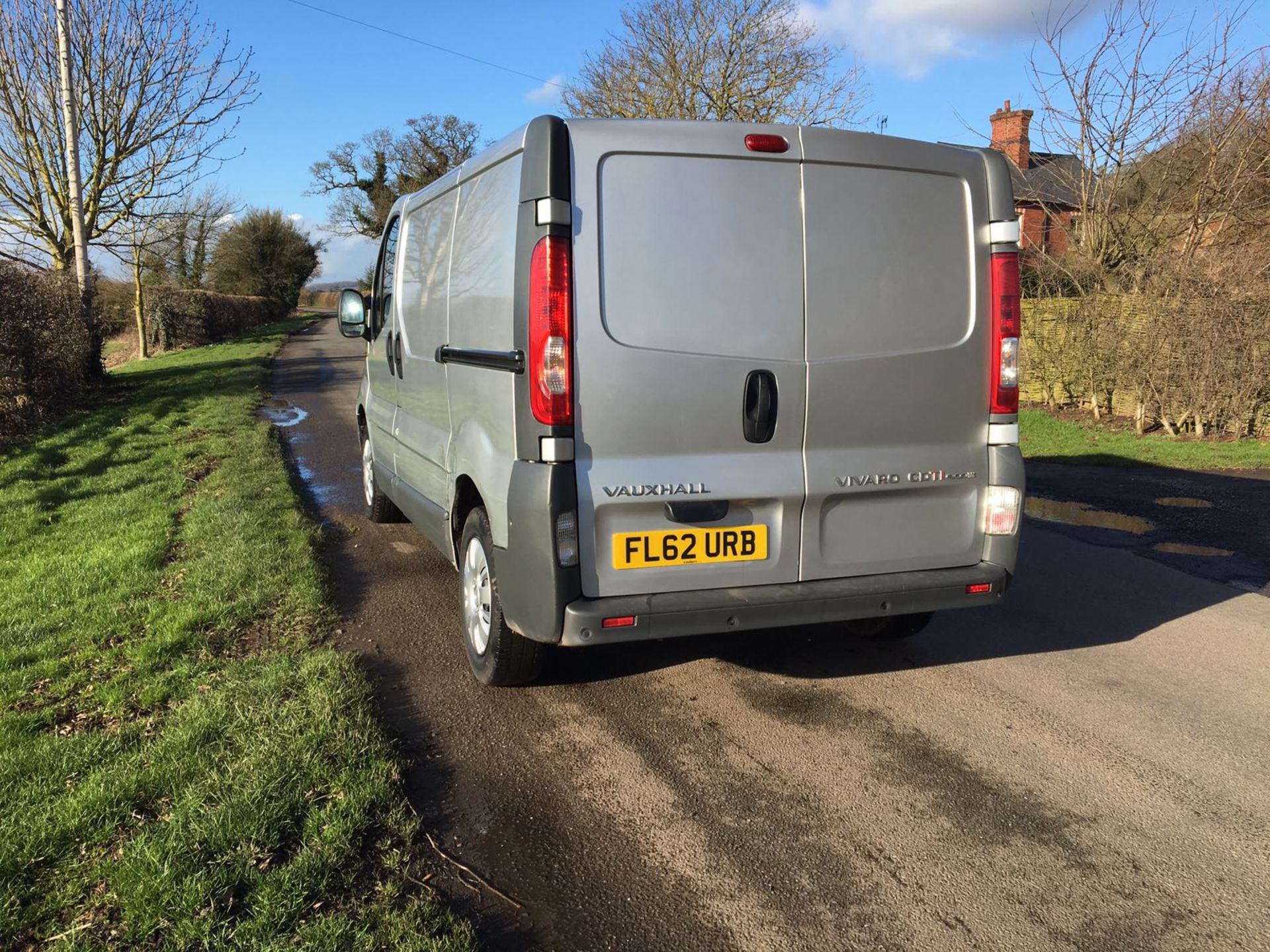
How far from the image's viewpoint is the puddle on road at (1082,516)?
744 cm

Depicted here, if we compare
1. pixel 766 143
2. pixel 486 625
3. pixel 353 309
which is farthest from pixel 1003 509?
pixel 353 309

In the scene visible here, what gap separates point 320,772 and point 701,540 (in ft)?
5.36

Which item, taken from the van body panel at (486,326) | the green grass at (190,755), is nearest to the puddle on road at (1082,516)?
the van body panel at (486,326)

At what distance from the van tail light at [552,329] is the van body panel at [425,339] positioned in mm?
1328

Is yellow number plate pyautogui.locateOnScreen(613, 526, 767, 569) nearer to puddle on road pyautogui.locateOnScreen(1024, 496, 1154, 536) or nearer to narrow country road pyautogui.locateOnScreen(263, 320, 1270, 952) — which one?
narrow country road pyautogui.locateOnScreen(263, 320, 1270, 952)

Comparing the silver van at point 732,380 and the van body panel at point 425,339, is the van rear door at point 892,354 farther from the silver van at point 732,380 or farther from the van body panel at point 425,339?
the van body panel at point 425,339

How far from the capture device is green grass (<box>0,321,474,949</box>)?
2.48 meters

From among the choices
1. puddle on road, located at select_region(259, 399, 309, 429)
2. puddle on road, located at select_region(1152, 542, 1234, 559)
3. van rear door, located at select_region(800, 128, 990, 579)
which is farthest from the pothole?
puddle on road, located at select_region(259, 399, 309, 429)

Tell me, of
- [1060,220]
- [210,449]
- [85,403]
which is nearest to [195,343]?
[85,403]

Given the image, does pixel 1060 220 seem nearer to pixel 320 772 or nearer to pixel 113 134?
pixel 320 772

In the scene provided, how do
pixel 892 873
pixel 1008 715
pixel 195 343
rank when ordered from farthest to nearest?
pixel 195 343
pixel 1008 715
pixel 892 873

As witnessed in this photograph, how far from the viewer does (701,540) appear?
141 inches

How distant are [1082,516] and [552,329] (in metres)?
6.20

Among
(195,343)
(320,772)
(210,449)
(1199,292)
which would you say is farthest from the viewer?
(195,343)
